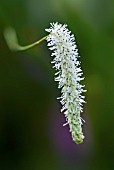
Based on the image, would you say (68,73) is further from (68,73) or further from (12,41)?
(12,41)

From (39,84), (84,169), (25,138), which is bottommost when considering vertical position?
(84,169)

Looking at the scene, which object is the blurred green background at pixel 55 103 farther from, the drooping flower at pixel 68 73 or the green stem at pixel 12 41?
the drooping flower at pixel 68 73

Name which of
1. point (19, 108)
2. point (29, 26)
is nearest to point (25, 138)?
point (19, 108)

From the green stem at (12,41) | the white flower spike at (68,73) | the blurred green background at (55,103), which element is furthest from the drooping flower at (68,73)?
the blurred green background at (55,103)

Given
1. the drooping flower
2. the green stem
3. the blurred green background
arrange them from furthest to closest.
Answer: the blurred green background
the green stem
the drooping flower

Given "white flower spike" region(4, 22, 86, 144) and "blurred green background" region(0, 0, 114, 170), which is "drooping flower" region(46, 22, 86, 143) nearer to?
"white flower spike" region(4, 22, 86, 144)

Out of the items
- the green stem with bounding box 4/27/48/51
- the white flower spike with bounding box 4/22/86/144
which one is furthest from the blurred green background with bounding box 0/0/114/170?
the white flower spike with bounding box 4/22/86/144

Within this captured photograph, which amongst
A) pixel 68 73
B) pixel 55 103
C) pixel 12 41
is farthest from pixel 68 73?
pixel 55 103
